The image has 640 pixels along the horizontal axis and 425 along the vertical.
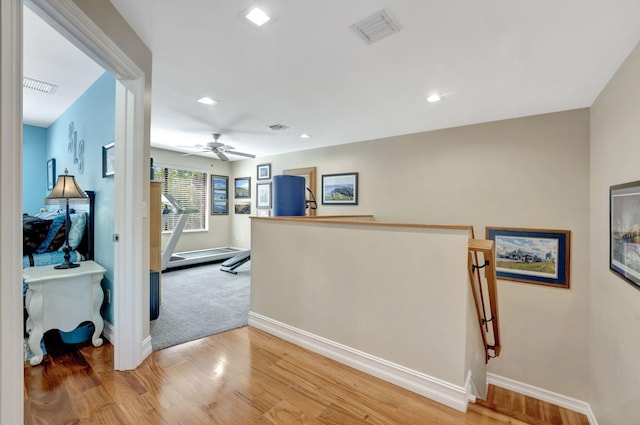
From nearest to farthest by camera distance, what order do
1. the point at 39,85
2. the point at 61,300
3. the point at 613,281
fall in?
the point at 61,300 → the point at 613,281 → the point at 39,85

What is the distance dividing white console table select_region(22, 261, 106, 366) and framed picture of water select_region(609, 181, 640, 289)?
4070 mm

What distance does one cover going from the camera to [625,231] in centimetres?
207

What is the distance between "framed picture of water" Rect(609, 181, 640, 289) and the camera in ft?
6.18

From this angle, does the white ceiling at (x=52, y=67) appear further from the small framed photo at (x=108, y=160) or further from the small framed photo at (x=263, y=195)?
the small framed photo at (x=263, y=195)

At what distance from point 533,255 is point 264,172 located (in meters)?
5.48

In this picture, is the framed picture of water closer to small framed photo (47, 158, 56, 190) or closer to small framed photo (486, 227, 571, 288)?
small framed photo (486, 227, 571, 288)

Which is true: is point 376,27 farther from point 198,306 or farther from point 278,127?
point 198,306

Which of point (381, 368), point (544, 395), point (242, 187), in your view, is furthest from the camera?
point (242, 187)

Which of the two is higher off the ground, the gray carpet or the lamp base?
the lamp base

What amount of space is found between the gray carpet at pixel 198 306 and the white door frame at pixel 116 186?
0.50 m

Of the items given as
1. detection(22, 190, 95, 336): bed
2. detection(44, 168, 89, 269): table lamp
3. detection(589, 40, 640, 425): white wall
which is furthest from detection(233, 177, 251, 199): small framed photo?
detection(589, 40, 640, 425): white wall

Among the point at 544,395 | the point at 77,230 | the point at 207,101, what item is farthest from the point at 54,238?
the point at 544,395

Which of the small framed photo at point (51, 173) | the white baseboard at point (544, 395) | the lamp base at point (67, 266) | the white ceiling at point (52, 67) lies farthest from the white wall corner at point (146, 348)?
the white baseboard at point (544, 395)

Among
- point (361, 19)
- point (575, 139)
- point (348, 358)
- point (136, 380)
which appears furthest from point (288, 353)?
point (575, 139)
